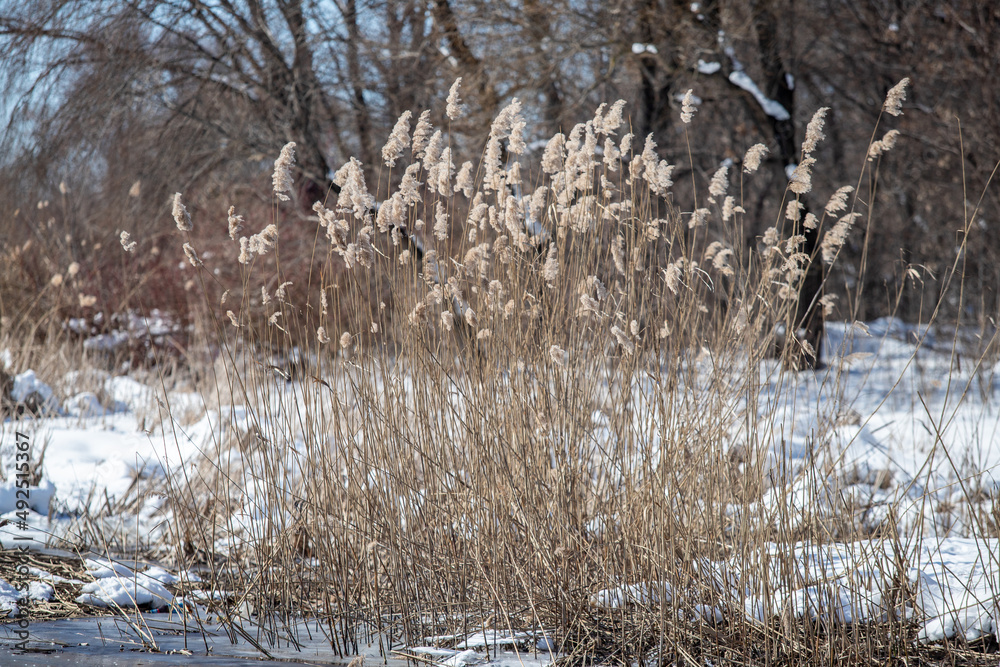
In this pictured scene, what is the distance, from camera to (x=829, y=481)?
10.4 feet

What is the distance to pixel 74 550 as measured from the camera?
3143 mm

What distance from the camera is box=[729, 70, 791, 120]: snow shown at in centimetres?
703

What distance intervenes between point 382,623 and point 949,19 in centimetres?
750

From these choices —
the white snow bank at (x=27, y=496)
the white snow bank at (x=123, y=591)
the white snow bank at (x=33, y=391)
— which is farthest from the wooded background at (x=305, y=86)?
the white snow bank at (x=123, y=591)

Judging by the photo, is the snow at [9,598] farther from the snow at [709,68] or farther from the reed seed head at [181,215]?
the snow at [709,68]

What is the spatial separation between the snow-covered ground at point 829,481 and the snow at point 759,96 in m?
2.53

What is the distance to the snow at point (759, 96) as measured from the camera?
7027 mm

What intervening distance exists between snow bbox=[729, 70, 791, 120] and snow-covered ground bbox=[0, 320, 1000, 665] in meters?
2.53

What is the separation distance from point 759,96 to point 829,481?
192 inches

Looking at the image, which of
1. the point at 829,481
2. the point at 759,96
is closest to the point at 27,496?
the point at 829,481

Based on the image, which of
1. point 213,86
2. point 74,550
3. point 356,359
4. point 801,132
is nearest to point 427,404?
point 356,359

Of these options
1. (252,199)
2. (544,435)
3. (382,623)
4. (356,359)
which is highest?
(252,199)

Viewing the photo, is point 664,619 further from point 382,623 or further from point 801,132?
point 801,132

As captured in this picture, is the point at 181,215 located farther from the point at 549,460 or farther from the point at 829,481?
the point at 829,481
